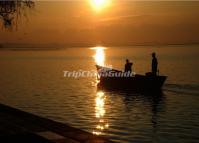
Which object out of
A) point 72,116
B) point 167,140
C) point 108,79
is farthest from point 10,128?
point 108,79

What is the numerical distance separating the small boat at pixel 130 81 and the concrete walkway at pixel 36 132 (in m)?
21.8

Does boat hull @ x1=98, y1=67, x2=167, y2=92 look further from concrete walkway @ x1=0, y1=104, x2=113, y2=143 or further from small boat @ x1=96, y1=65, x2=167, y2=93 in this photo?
concrete walkway @ x1=0, y1=104, x2=113, y2=143

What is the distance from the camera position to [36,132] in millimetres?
10562

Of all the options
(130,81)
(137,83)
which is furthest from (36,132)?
(130,81)

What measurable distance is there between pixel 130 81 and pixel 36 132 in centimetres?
2612

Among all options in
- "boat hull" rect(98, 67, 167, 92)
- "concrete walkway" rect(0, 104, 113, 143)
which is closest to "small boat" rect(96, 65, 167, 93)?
"boat hull" rect(98, 67, 167, 92)

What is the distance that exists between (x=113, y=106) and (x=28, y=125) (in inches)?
633

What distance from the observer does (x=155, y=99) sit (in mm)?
31594

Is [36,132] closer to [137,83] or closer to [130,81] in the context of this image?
[137,83]

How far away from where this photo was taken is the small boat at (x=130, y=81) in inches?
1358

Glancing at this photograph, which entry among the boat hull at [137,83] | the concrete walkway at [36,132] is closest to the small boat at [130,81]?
the boat hull at [137,83]

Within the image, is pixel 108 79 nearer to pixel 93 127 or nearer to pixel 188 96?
pixel 188 96

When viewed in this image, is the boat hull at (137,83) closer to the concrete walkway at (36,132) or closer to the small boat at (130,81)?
the small boat at (130,81)

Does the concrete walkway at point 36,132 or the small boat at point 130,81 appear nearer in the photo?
the concrete walkway at point 36,132
